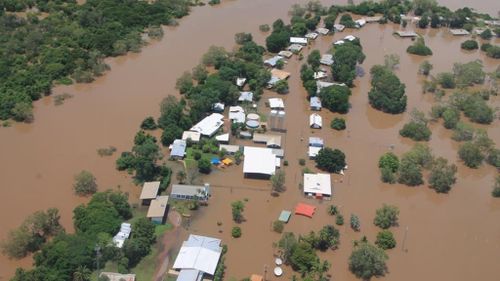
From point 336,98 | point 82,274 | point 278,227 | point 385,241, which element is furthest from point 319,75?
point 82,274

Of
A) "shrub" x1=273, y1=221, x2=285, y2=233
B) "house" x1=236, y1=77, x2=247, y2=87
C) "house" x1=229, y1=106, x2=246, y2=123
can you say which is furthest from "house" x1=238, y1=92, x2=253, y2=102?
"shrub" x1=273, y1=221, x2=285, y2=233

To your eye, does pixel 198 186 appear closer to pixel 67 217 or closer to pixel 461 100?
pixel 67 217

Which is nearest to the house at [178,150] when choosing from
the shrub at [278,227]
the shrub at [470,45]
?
the shrub at [278,227]

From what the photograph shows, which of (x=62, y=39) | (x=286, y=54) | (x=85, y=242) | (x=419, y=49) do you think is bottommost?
(x=419, y=49)

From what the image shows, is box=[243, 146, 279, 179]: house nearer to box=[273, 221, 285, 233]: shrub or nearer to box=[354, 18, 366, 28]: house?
box=[273, 221, 285, 233]: shrub

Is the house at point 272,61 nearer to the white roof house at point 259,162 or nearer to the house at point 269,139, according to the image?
the house at point 269,139

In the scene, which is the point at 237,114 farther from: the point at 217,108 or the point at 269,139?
the point at 269,139

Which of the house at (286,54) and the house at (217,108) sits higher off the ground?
the house at (217,108)
